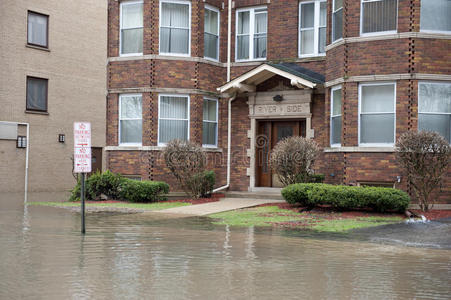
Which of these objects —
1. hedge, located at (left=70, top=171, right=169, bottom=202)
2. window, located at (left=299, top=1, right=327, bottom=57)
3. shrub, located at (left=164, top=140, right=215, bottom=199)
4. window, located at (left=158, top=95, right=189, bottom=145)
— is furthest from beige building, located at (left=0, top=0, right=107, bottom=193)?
window, located at (left=299, top=1, right=327, bottom=57)

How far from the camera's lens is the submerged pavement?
15.0 meters

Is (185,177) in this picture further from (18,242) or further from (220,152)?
(18,242)

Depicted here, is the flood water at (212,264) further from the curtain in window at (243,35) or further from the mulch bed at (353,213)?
the curtain in window at (243,35)

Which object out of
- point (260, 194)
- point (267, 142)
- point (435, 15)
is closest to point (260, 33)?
point (267, 142)

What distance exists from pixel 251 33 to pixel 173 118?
4.30 meters

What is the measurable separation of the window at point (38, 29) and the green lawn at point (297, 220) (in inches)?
591

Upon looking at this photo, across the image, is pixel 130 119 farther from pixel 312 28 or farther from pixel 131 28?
pixel 312 28

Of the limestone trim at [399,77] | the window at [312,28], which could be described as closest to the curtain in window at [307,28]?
the window at [312,28]

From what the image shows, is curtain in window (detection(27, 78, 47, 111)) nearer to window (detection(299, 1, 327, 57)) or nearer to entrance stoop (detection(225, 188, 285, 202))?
entrance stoop (detection(225, 188, 285, 202))

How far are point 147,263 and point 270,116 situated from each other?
12.0 metres

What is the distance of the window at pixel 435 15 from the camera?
15.4 metres

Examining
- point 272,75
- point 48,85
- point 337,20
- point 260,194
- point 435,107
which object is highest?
point 337,20

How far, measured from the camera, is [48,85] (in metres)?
25.7

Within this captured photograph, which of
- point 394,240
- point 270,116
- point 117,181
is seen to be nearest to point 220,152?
Result: point 270,116
